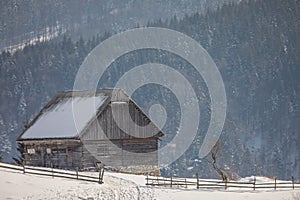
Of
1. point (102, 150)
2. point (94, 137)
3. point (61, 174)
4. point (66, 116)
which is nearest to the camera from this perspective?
point (61, 174)

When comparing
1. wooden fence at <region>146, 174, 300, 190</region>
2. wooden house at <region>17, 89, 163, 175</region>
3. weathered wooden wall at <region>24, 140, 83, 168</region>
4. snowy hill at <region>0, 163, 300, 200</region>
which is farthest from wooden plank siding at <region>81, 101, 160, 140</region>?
snowy hill at <region>0, 163, 300, 200</region>

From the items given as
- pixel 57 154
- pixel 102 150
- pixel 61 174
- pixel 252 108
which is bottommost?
pixel 61 174

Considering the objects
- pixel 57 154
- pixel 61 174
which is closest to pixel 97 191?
pixel 61 174

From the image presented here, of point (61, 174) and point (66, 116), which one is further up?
point (66, 116)

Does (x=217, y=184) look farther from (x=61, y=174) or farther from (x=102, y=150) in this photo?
(x=102, y=150)

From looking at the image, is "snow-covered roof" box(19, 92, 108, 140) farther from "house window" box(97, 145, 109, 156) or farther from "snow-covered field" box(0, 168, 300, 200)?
"snow-covered field" box(0, 168, 300, 200)

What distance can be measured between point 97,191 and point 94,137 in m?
14.7

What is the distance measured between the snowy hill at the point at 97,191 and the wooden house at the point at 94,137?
30.5 ft

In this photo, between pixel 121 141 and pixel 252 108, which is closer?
pixel 121 141

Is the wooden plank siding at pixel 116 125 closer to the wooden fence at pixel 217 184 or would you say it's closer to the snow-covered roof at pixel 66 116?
the snow-covered roof at pixel 66 116

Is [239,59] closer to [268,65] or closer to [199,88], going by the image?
[268,65]

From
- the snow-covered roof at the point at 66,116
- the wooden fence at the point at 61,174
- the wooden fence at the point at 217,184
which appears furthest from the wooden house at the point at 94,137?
the wooden fence at the point at 61,174

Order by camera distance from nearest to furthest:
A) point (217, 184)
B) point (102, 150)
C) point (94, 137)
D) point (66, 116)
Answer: point (217, 184) → point (94, 137) → point (102, 150) → point (66, 116)

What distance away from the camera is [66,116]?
5316cm
